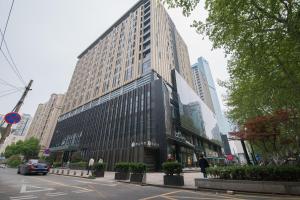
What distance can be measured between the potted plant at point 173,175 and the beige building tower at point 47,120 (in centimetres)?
9381

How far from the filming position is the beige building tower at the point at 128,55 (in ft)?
142

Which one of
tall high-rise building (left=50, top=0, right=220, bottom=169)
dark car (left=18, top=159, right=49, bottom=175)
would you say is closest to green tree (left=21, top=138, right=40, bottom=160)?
tall high-rise building (left=50, top=0, right=220, bottom=169)

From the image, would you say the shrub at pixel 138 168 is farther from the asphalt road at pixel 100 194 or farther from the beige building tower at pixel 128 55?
the beige building tower at pixel 128 55

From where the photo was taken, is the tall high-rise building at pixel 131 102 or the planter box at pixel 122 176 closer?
the planter box at pixel 122 176

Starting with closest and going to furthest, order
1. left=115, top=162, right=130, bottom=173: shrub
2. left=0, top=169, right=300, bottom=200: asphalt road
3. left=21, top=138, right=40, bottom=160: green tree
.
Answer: left=0, top=169, right=300, bottom=200: asphalt road → left=115, top=162, right=130, bottom=173: shrub → left=21, top=138, right=40, bottom=160: green tree

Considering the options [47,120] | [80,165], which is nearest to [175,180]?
[80,165]

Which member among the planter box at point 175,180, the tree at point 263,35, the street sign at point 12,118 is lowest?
the planter box at point 175,180

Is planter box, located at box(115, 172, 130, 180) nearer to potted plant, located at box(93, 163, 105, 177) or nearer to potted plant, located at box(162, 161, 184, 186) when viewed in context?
potted plant, located at box(93, 163, 105, 177)

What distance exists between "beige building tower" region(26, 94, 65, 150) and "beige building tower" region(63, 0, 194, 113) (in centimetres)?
3757

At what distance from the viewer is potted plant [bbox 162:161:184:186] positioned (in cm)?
1072

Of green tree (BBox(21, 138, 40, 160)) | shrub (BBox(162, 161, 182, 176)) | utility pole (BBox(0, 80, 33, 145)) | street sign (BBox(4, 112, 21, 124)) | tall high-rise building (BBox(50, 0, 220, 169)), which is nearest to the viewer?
street sign (BBox(4, 112, 21, 124))

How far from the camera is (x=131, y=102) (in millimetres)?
37531

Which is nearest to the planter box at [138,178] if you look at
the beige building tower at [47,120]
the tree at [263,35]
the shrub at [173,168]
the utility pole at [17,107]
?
the shrub at [173,168]

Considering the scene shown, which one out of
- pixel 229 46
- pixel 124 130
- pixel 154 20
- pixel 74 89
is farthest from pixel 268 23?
pixel 74 89
